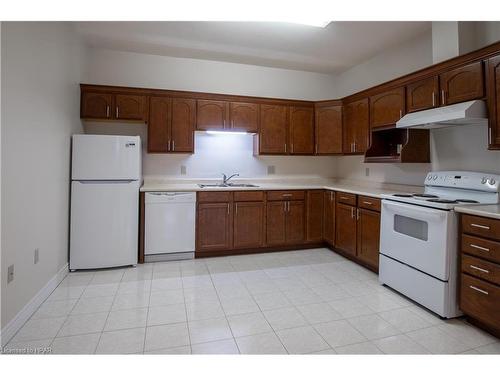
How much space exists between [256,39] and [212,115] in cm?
108

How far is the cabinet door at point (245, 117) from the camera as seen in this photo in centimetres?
398

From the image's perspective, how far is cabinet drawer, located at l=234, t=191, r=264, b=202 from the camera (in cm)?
373

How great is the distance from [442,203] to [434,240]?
30cm

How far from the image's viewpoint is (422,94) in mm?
2836

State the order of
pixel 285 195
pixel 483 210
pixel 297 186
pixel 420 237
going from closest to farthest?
pixel 483 210
pixel 420 237
pixel 285 195
pixel 297 186

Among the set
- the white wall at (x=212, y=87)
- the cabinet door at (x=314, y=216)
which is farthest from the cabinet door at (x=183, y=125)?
the cabinet door at (x=314, y=216)

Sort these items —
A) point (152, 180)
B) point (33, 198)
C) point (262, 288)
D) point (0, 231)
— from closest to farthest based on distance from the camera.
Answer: point (0, 231), point (33, 198), point (262, 288), point (152, 180)

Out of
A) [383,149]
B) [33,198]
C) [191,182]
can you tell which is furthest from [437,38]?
[33,198]

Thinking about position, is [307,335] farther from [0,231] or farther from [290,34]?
[290,34]

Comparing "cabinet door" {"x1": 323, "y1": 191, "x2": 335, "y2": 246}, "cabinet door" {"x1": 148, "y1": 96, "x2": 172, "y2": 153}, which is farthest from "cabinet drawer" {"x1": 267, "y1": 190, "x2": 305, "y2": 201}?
"cabinet door" {"x1": 148, "y1": 96, "x2": 172, "y2": 153}

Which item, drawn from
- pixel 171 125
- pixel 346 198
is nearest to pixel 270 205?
pixel 346 198

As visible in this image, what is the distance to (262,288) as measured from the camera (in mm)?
2791

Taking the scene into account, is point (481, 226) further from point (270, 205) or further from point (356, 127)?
point (270, 205)

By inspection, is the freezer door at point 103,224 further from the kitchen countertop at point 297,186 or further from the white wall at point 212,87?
the white wall at point 212,87
